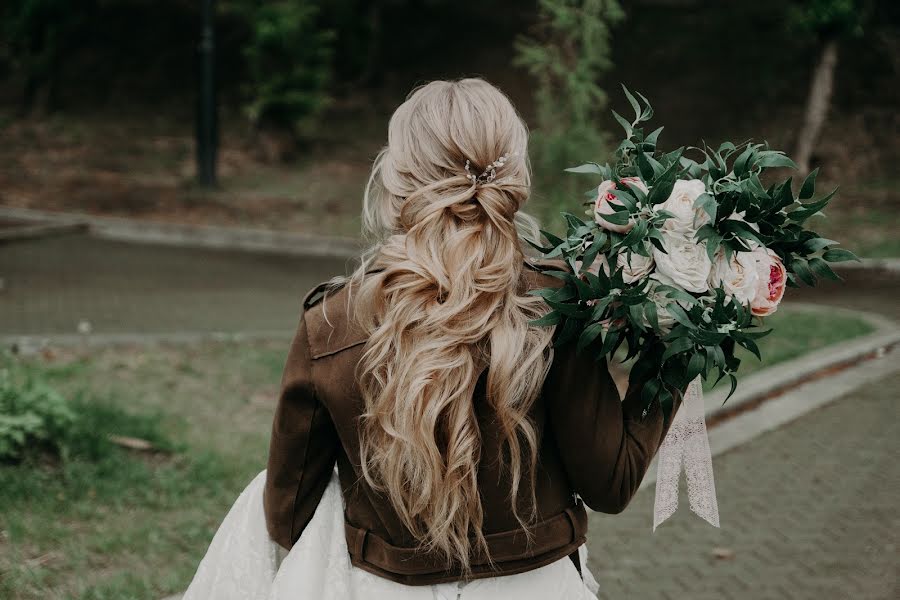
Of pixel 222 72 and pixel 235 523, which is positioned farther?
pixel 222 72

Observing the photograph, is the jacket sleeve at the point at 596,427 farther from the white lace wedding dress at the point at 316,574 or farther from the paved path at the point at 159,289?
the paved path at the point at 159,289

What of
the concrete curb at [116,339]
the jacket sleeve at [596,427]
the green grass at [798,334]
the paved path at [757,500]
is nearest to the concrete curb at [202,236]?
the paved path at [757,500]

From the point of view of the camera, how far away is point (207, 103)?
1577 centimetres

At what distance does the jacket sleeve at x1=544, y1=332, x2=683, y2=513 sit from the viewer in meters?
1.91

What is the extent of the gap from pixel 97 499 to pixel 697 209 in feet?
12.0

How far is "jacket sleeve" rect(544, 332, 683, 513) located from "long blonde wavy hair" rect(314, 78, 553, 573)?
2.3 inches

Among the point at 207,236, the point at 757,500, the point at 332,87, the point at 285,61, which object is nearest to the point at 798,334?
the point at 757,500

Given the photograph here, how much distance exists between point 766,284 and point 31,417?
12.9 feet

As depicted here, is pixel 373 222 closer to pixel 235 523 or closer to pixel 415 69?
pixel 235 523

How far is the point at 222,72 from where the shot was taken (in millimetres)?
24594

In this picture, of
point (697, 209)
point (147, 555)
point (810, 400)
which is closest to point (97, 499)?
point (147, 555)

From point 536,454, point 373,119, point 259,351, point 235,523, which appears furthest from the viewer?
point 373,119

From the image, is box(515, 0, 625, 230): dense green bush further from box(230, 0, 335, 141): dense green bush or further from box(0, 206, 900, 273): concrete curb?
box(230, 0, 335, 141): dense green bush

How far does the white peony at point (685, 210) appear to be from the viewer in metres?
1.96
